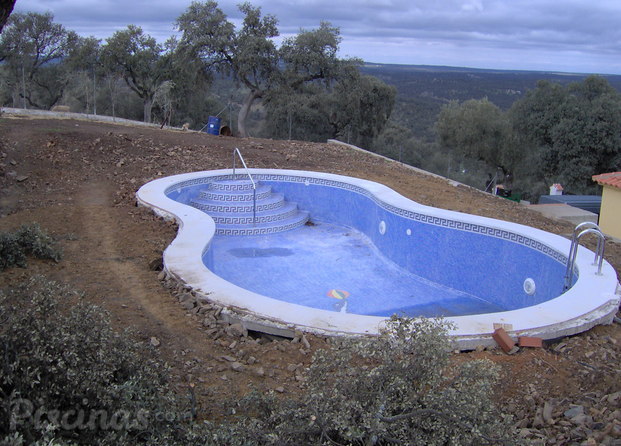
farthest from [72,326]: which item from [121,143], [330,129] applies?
[330,129]

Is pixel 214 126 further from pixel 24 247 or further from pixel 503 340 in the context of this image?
pixel 503 340

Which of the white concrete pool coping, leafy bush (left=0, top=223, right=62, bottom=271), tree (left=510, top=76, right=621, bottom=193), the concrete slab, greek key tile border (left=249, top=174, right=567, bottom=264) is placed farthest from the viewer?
tree (left=510, top=76, right=621, bottom=193)

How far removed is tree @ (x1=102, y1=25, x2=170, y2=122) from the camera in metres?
21.8

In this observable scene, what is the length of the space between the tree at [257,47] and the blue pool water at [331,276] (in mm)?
11522

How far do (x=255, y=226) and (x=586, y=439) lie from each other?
23.2ft

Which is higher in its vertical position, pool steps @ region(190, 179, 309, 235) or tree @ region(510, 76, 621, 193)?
tree @ region(510, 76, 621, 193)

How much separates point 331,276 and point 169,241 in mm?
2353

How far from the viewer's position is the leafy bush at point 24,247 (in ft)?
17.7

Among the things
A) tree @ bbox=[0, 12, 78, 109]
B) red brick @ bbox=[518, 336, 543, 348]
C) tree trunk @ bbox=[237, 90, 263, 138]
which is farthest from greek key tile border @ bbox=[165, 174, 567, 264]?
tree @ bbox=[0, 12, 78, 109]

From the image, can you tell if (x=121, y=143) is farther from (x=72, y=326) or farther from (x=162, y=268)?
(x=72, y=326)

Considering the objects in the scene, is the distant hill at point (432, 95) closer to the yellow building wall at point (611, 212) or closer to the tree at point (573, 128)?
the tree at point (573, 128)

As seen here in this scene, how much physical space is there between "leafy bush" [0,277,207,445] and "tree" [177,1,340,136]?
1731 centimetres

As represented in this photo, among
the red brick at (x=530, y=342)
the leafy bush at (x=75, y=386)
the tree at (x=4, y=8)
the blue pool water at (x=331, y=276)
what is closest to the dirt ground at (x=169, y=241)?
the red brick at (x=530, y=342)

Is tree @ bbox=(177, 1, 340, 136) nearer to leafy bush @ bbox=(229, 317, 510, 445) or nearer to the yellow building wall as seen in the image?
the yellow building wall
